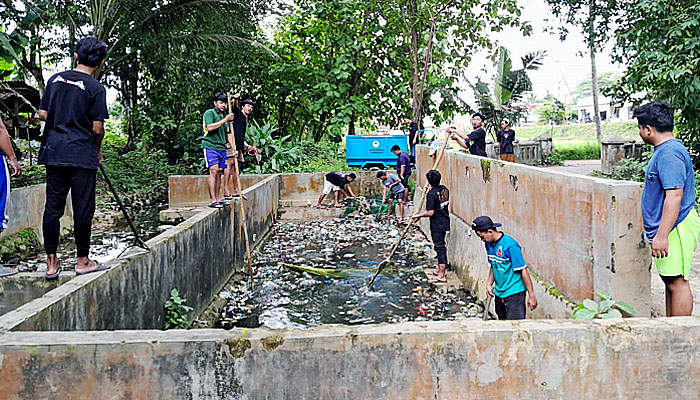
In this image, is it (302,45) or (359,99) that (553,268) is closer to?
(359,99)

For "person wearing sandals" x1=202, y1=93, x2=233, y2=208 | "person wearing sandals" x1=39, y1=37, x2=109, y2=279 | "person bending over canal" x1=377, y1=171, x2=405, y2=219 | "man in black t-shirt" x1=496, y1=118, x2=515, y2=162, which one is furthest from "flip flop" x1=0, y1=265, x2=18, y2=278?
"man in black t-shirt" x1=496, y1=118, x2=515, y2=162

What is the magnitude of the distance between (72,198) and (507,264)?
3368 millimetres

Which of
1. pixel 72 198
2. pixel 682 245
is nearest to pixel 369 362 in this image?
pixel 682 245

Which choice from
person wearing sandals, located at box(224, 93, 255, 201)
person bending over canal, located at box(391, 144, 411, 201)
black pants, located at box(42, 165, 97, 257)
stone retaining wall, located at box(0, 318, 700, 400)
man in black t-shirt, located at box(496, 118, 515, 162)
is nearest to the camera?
stone retaining wall, located at box(0, 318, 700, 400)

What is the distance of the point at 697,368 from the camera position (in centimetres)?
317

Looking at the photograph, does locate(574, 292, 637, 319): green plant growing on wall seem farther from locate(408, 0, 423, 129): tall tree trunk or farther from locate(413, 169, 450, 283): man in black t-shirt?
locate(408, 0, 423, 129): tall tree trunk

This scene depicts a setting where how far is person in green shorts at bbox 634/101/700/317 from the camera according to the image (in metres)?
3.70

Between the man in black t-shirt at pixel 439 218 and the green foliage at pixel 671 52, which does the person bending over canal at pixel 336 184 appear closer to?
the man in black t-shirt at pixel 439 218

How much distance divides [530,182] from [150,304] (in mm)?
3744

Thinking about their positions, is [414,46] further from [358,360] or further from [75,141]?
[358,360]

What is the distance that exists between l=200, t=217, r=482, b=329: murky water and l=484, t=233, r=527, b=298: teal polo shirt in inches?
77.7

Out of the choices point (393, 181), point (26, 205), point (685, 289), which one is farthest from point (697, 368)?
point (393, 181)

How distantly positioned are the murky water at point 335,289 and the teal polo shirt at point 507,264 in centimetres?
197

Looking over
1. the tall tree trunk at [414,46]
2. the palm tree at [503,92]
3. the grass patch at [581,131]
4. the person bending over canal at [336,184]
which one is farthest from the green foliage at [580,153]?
the person bending over canal at [336,184]
